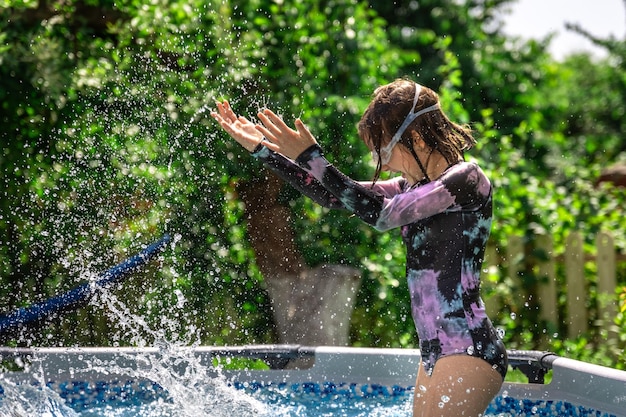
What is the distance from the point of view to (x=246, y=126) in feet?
7.68

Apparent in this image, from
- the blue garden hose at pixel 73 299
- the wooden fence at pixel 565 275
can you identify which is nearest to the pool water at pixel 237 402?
the blue garden hose at pixel 73 299

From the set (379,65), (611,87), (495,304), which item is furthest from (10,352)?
(611,87)

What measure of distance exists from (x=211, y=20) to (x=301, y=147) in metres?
2.74

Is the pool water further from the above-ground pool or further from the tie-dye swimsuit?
the tie-dye swimsuit

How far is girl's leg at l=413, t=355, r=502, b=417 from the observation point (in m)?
2.07

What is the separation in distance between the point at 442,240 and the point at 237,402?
1.51 meters

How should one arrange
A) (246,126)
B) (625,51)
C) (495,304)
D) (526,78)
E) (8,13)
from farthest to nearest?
1. (625,51)
2. (526,78)
3. (495,304)
4. (8,13)
5. (246,126)

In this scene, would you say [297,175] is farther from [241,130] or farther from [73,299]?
[73,299]

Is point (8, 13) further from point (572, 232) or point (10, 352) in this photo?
point (572, 232)

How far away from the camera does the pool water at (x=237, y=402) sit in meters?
3.20

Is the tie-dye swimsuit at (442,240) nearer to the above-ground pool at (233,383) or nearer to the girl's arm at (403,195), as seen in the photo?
the girl's arm at (403,195)

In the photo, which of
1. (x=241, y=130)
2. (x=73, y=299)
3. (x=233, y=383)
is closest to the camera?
(x=241, y=130)

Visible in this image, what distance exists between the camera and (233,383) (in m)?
3.65

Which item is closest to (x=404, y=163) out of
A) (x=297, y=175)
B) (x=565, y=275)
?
(x=297, y=175)
